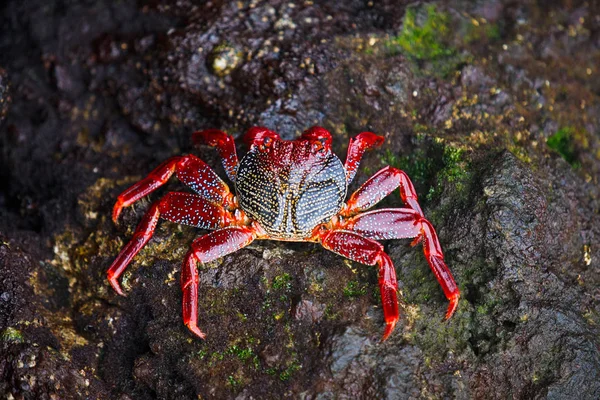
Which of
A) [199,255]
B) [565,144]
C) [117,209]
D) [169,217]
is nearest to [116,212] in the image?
[117,209]

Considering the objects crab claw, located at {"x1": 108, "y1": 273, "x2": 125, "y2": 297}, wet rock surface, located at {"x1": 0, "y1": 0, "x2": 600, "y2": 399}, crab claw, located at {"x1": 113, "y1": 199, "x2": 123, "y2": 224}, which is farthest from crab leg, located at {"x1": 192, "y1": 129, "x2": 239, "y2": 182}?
crab claw, located at {"x1": 108, "y1": 273, "x2": 125, "y2": 297}

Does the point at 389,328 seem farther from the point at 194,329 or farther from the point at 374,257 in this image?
the point at 194,329

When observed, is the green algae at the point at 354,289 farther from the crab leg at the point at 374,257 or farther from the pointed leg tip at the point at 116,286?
the pointed leg tip at the point at 116,286

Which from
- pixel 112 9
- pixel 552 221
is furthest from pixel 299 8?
pixel 552 221

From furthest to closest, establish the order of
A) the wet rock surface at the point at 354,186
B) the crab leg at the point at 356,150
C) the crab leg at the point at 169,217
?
1. the crab leg at the point at 356,150
2. the crab leg at the point at 169,217
3. the wet rock surface at the point at 354,186

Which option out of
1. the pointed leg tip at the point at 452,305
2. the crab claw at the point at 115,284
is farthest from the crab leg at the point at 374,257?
the crab claw at the point at 115,284

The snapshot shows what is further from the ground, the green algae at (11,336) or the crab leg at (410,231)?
the crab leg at (410,231)

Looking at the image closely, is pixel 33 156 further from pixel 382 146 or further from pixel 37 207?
pixel 382 146
